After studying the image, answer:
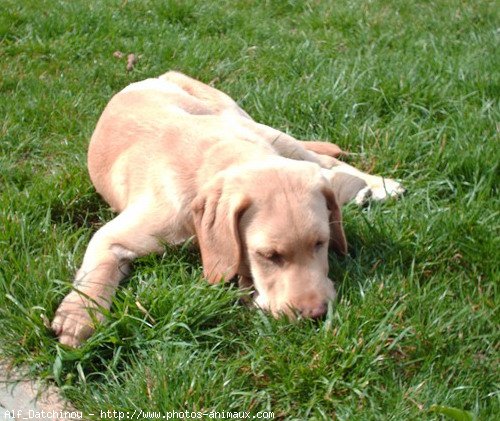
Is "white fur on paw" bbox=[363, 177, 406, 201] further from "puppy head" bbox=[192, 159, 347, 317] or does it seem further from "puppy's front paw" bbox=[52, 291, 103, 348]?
"puppy's front paw" bbox=[52, 291, 103, 348]

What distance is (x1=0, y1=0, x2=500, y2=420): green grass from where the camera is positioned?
3.63 metres

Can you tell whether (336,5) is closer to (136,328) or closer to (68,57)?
(68,57)

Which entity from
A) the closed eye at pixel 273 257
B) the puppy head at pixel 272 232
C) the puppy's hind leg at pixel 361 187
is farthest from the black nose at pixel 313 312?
the puppy's hind leg at pixel 361 187

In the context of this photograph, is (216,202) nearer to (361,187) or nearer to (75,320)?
(75,320)

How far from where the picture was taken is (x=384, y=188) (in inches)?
199

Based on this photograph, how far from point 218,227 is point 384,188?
1.36 m

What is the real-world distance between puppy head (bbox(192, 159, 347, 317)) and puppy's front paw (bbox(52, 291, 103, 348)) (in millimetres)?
607

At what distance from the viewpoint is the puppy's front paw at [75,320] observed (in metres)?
3.88

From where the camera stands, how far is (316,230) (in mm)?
3977

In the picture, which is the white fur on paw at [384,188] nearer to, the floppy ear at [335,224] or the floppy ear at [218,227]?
the floppy ear at [335,224]

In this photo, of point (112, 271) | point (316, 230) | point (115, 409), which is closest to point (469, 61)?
point (316, 230)

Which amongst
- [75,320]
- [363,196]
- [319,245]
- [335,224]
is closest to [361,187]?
[363,196]

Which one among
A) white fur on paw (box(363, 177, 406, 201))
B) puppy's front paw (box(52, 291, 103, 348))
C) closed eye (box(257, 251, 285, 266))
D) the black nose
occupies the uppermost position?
closed eye (box(257, 251, 285, 266))

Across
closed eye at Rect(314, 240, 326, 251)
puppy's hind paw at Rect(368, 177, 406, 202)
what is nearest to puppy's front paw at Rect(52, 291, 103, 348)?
closed eye at Rect(314, 240, 326, 251)
